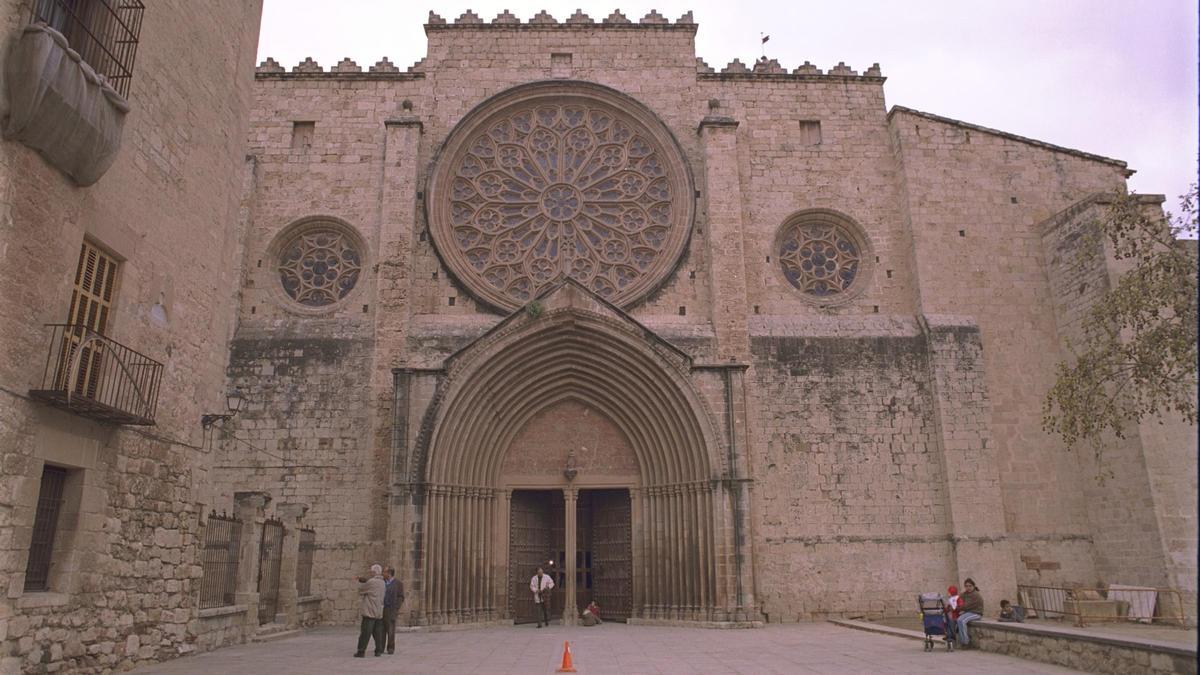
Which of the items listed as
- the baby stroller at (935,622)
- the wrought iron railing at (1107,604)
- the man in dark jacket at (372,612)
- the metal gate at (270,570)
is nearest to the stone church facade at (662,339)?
the wrought iron railing at (1107,604)

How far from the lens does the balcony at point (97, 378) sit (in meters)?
6.94

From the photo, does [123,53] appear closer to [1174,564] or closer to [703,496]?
[703,496]

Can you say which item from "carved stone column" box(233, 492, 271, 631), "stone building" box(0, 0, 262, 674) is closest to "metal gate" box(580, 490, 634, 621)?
"carved stone column" box(233, 492, 271, 631)

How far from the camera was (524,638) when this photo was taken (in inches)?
454

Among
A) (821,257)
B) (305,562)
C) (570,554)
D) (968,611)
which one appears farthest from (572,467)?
(968,611)

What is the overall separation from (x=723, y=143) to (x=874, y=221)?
11.2ft

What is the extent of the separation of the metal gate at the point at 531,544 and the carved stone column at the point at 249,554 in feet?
15.7

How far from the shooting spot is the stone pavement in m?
7.95

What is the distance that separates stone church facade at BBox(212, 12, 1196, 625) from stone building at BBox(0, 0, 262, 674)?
15.0 feet

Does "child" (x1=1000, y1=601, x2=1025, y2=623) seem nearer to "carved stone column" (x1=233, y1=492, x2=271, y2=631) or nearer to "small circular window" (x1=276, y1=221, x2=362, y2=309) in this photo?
"carved stone column" (x1=233, y1=492, x2=271, y2=631)

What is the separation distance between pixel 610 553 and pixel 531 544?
1462mm

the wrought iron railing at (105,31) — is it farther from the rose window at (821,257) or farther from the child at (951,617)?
the rose window at (821,257)

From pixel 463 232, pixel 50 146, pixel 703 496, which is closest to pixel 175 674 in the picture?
pixel 50 146

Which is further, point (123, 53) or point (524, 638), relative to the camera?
point (524, 638)
